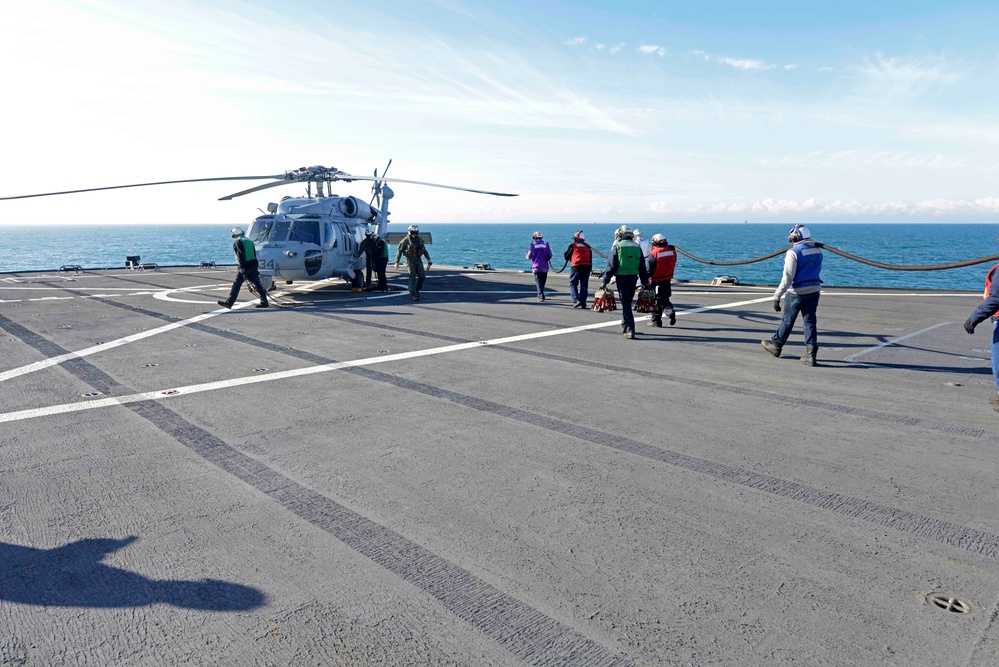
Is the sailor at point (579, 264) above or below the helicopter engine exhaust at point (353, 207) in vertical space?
below

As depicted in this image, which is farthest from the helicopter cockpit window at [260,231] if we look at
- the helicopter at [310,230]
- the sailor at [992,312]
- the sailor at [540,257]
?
the sailor at [992,312]

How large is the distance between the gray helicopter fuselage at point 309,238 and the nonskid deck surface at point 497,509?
704 cm

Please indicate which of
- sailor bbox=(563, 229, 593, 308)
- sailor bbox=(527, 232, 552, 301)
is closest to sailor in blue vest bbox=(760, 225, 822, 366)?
sailor bbox=(563, 229, 593, 308)

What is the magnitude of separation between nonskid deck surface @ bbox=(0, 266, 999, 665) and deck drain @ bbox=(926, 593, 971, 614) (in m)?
0.02

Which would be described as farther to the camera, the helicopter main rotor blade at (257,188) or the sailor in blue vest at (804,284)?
the helicopter main rotor blade at (257,188)

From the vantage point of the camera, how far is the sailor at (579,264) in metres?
13.9

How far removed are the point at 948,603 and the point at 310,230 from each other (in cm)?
1595

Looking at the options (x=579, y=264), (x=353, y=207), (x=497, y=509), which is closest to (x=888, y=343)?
(x=579, y=264)

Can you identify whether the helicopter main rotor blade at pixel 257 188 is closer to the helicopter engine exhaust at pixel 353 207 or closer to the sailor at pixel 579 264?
the helicopter engine exhaust at pixel 353 207

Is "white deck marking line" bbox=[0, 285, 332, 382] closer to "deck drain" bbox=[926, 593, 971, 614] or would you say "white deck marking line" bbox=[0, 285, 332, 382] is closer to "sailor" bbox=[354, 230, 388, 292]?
"sailor" bbox=[354, 230, 388, 292]

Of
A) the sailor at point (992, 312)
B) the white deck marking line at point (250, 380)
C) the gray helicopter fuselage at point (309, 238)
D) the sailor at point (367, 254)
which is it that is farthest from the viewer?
the sailor at point (367, 254)

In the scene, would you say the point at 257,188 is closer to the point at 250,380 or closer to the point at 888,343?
the point at 250,380

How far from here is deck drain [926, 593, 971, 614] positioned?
2.95m

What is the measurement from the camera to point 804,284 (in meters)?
8.51
